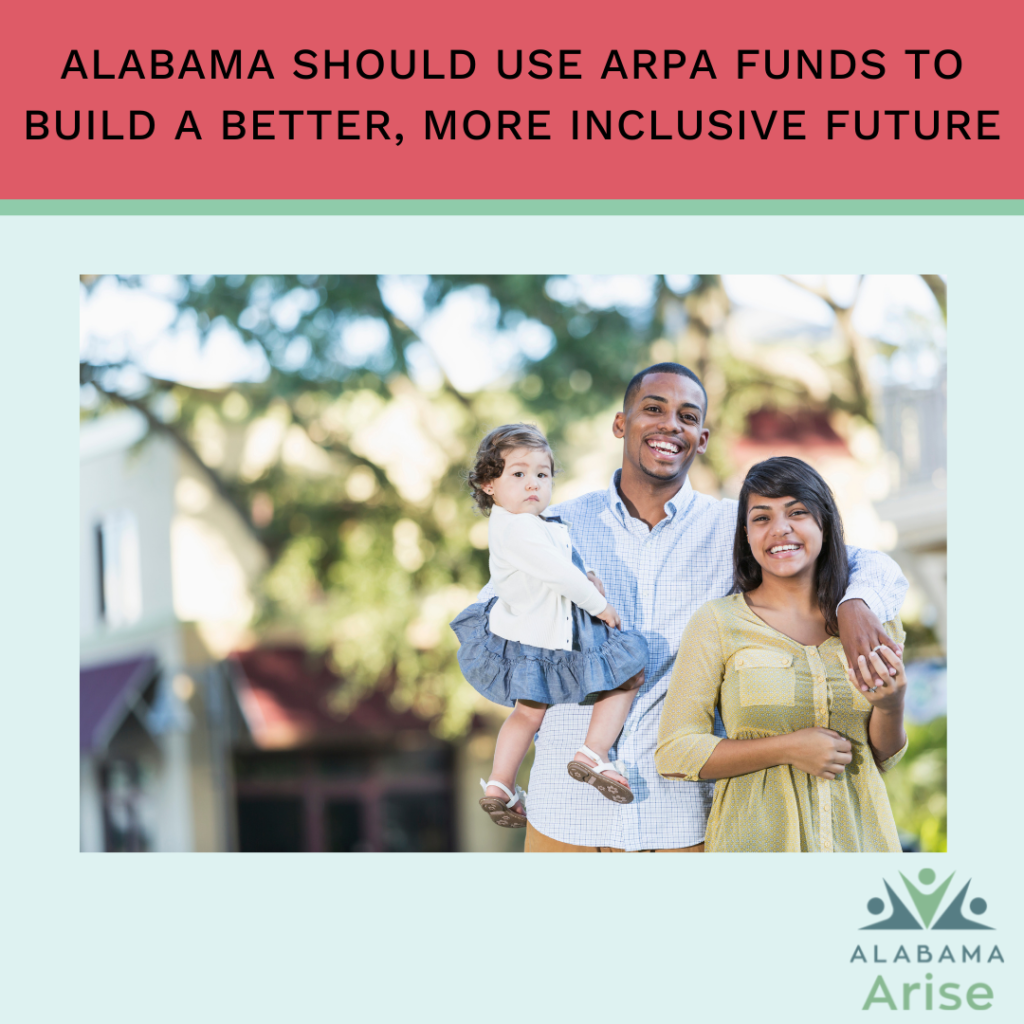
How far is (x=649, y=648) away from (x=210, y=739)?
9595mm

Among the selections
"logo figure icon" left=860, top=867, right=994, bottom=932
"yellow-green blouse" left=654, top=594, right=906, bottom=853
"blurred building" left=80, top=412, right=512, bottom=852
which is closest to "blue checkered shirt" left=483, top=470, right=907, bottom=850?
"yellow-green blouse" left=654, top=594, right=906, bottom=853

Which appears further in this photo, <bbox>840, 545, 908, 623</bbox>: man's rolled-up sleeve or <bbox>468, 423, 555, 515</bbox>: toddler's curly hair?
<bbox>468, 423, 555, 515</bbox>: toddler's curly hair

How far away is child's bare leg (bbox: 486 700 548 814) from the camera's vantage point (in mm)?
3609

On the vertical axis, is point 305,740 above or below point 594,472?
below

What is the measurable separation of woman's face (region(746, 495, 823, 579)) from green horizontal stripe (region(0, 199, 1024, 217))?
1.72m

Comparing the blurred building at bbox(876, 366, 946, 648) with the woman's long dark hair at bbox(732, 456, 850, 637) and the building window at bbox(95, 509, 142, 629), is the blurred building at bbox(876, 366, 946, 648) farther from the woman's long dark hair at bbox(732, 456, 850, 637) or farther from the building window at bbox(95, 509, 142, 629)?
the building window at bbox(95, 509, 142, 629)

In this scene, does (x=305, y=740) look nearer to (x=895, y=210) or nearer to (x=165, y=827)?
(x=165, y=827)

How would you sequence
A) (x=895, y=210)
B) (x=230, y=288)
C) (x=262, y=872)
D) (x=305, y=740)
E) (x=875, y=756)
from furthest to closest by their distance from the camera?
(x=305, y=740) < (x=230, y=288) < (x=895, y=210) < (x=262, y=872) < (x=875, y=756)

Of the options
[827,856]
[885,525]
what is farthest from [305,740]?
[827,856]

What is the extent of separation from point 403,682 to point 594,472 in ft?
7.52

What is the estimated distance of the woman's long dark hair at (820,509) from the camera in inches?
136

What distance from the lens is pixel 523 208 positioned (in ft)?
15.8

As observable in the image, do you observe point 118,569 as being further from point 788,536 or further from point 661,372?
point 788,536

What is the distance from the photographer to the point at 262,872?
4.16 metres
